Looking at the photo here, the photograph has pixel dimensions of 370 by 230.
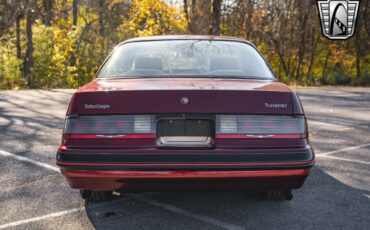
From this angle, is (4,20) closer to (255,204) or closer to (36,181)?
(36,181)

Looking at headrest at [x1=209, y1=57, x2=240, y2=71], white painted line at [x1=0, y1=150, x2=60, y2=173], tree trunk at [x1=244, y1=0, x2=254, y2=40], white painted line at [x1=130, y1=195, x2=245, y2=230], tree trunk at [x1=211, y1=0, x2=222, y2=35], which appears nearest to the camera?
white painted line at [x1=130, y1=195, x2=245, y2=230]

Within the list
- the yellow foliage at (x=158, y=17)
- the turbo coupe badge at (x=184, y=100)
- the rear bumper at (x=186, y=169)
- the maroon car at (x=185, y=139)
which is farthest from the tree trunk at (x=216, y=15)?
the rear bumper at (x=186, y=169)

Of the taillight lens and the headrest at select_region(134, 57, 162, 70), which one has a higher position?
the headrest at select_region(134, 57, 162, 70)

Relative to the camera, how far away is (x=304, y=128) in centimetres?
334

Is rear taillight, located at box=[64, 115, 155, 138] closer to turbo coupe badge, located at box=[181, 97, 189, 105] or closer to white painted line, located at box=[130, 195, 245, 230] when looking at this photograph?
turbo coupe badge, located at box=[181, 97, 189, 105]

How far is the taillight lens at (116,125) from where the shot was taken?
3.20m

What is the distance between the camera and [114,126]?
3.21 m

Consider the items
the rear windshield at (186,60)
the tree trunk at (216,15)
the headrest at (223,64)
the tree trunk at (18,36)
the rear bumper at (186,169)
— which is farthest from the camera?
the tree trunk at (18,36)

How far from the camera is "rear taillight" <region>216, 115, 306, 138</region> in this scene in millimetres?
3207

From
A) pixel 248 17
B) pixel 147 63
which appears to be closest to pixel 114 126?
pixel 147 63

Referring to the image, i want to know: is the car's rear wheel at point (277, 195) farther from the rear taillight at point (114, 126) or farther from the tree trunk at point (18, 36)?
the tree trunk at point (18, 36)

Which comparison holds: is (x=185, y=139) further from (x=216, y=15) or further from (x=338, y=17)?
(x=338, y=17)

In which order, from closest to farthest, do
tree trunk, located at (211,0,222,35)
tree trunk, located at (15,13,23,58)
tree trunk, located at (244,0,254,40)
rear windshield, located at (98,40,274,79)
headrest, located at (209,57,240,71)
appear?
rear windshield, located at (98,40,274,79) → headrest, located at (209,57,240,71) → tree trunk, located at (211,0,222,35) → tree trunk, located at (15,13,23,58) → tree trunk, located at (244,0,254,40)

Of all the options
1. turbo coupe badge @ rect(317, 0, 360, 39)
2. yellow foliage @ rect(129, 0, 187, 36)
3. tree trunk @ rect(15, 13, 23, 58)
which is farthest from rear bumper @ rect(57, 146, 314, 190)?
tree trunk @ rect(15, 13, 23, 58)
